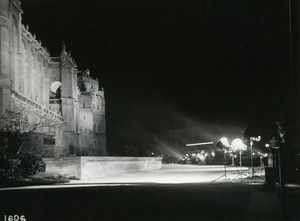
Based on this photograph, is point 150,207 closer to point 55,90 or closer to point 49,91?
point 49,91

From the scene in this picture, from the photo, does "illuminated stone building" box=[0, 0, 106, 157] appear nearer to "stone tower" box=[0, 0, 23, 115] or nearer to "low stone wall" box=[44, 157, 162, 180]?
"stone tower" box=[0, 0, 23, 115]

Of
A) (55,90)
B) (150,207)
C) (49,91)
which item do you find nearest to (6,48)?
(49,91)

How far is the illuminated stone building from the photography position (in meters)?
46.2

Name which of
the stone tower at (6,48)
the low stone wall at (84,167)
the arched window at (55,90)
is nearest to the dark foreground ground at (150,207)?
the low stone wall at (84,167)

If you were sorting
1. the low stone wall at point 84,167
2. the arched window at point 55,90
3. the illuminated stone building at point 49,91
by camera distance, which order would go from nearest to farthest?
the low stone wall at point 84,167
the illuminated stone building at point 49,91
the arched window at point 55,90

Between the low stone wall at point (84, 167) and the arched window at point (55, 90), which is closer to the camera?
the low stone wall at point (84, 167)

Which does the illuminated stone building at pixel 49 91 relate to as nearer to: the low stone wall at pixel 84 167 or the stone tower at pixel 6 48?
Answer: the stone tower at pixel 6 48

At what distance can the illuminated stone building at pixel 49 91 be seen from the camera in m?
Answer: 46.2

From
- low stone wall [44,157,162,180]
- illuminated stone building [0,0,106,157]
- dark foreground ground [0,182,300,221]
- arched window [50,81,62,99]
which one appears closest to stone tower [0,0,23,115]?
illuminated stone building [0,0,106,157]

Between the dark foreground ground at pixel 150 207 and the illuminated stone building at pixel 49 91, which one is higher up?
the illuminated stone building at pixel 49 91

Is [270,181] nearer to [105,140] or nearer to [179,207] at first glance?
[179,207]

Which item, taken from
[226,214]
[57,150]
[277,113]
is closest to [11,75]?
[57,150]

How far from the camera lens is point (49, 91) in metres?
76.3

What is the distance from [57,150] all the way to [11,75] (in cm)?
1886
